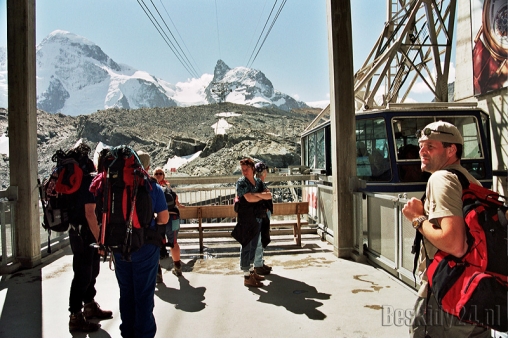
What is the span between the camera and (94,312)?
3752mm

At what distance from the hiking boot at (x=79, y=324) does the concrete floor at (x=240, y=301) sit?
2.4 inches

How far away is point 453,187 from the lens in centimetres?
186

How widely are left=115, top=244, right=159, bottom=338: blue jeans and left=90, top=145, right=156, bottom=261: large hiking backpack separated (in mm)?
129

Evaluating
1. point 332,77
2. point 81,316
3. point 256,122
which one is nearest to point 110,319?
point 81,316

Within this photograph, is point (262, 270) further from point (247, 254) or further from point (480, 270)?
point (480, 270)

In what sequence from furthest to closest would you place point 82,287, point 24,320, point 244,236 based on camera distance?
point 244,236
point 24,320
point 82,287

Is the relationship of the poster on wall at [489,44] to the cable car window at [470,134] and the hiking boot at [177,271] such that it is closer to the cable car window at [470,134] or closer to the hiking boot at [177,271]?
the cable car window at [470,134]

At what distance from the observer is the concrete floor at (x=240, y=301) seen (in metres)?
3.45

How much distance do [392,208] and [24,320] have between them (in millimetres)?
4311

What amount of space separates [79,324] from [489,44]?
1262cm

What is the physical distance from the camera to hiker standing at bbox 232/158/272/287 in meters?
4.64

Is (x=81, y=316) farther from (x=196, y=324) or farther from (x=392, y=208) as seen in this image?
(x=392, y=208)

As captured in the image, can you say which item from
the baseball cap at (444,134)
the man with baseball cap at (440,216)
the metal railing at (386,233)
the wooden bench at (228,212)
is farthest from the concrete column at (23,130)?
the baseball cap at (444,134)

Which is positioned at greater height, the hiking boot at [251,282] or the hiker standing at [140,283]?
the hiker standing at [140,283]
